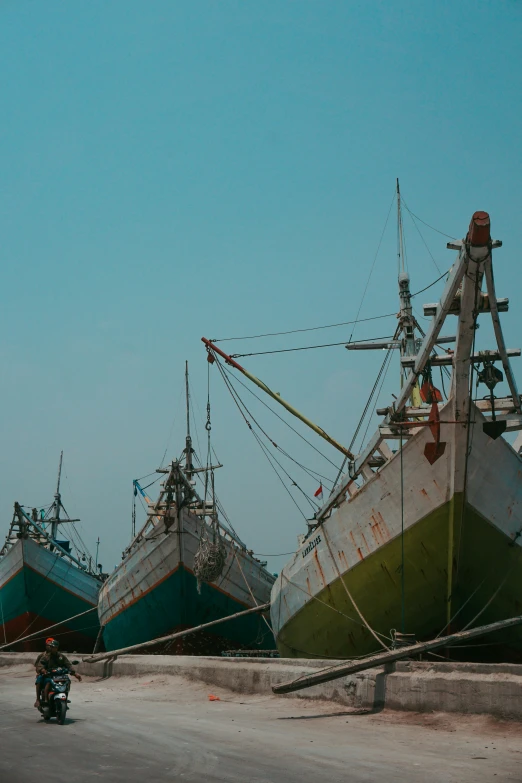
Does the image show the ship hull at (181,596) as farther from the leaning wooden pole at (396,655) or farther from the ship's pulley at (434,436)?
the leaning wooden pole at (396,655)

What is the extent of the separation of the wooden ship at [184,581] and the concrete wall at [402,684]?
7.46m

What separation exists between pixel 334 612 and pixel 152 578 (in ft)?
28.3

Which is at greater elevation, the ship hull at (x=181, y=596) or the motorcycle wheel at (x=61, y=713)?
the ship hull at (x=181, y=596)

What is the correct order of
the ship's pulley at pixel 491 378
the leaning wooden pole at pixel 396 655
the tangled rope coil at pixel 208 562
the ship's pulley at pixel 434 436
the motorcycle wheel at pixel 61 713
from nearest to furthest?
the motorcycle wheel at pixel 61 713
the leaning wooden pole at pixel 396 655
the ship's pulley at pixel 491 378
the ship's pulley at pixel 434 436
the tangled rope coil at pixel 208 562

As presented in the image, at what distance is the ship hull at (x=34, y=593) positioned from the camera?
26734 millimetres

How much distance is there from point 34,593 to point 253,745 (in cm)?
2190

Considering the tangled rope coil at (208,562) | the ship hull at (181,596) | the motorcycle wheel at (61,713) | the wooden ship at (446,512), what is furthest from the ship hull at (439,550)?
the ship hull at (181,596)

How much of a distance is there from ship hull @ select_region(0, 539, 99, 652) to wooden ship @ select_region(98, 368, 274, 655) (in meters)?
5.89

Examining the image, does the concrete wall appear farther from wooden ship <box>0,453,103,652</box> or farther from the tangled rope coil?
wooden ship <box>0,453,103,652</box>

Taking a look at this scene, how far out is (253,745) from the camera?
6.86 m

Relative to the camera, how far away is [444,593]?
37.4 feet

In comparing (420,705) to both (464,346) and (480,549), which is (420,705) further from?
(464,346)

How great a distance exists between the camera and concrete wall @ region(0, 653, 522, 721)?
7668 mm

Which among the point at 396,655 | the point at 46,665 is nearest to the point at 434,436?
the point at 396,655
